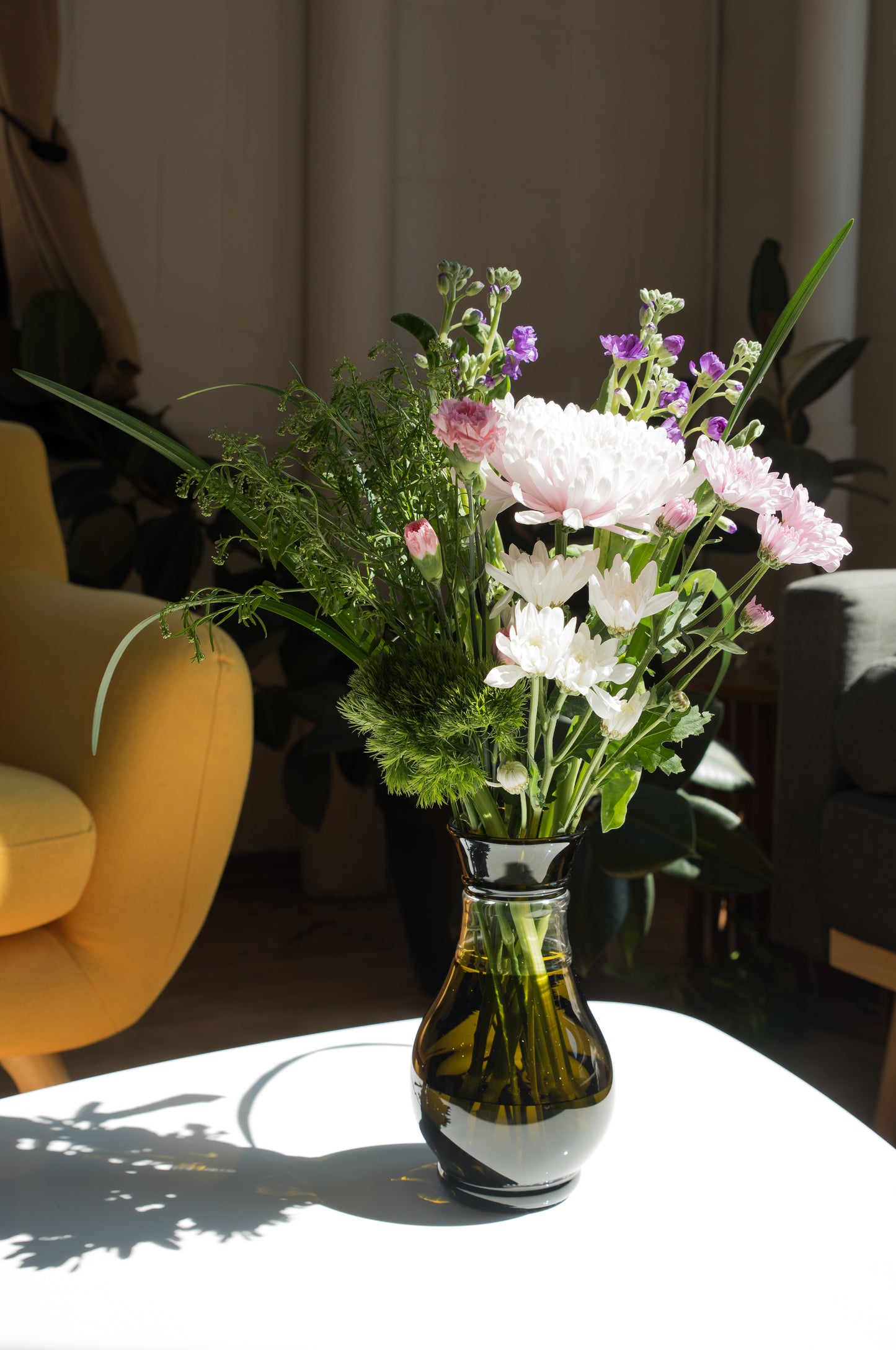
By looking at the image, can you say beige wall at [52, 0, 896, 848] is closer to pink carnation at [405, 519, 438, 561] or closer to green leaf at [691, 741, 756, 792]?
green leaf at [691, 741, 756, 792]

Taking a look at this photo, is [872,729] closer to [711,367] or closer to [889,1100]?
[889,1100]

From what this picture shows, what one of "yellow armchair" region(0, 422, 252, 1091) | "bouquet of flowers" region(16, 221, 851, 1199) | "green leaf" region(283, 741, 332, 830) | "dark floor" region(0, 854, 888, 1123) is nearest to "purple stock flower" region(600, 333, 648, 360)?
"bouquet of flowers" region(16, 221, 851, 1199)

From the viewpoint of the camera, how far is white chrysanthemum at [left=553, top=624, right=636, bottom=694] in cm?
45

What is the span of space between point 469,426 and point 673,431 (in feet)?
0.38

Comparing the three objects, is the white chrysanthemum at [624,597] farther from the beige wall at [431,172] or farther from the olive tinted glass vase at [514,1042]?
the beige wall at [431,172]

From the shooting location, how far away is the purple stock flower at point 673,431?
20.3 inches

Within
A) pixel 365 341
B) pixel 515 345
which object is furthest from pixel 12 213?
pixel 515 345

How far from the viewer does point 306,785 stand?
1878 mm

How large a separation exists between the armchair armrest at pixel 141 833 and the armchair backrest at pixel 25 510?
1.23 feet

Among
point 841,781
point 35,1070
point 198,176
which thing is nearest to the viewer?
point 35,1070

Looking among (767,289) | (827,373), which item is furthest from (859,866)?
(767,289)

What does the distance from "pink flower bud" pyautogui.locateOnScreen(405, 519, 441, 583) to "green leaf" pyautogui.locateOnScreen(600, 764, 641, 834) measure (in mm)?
129

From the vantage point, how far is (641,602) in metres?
0.46

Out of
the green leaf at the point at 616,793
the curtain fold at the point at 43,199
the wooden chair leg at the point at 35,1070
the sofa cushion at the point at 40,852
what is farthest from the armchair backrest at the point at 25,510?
the green leaf at the point at 616,793
